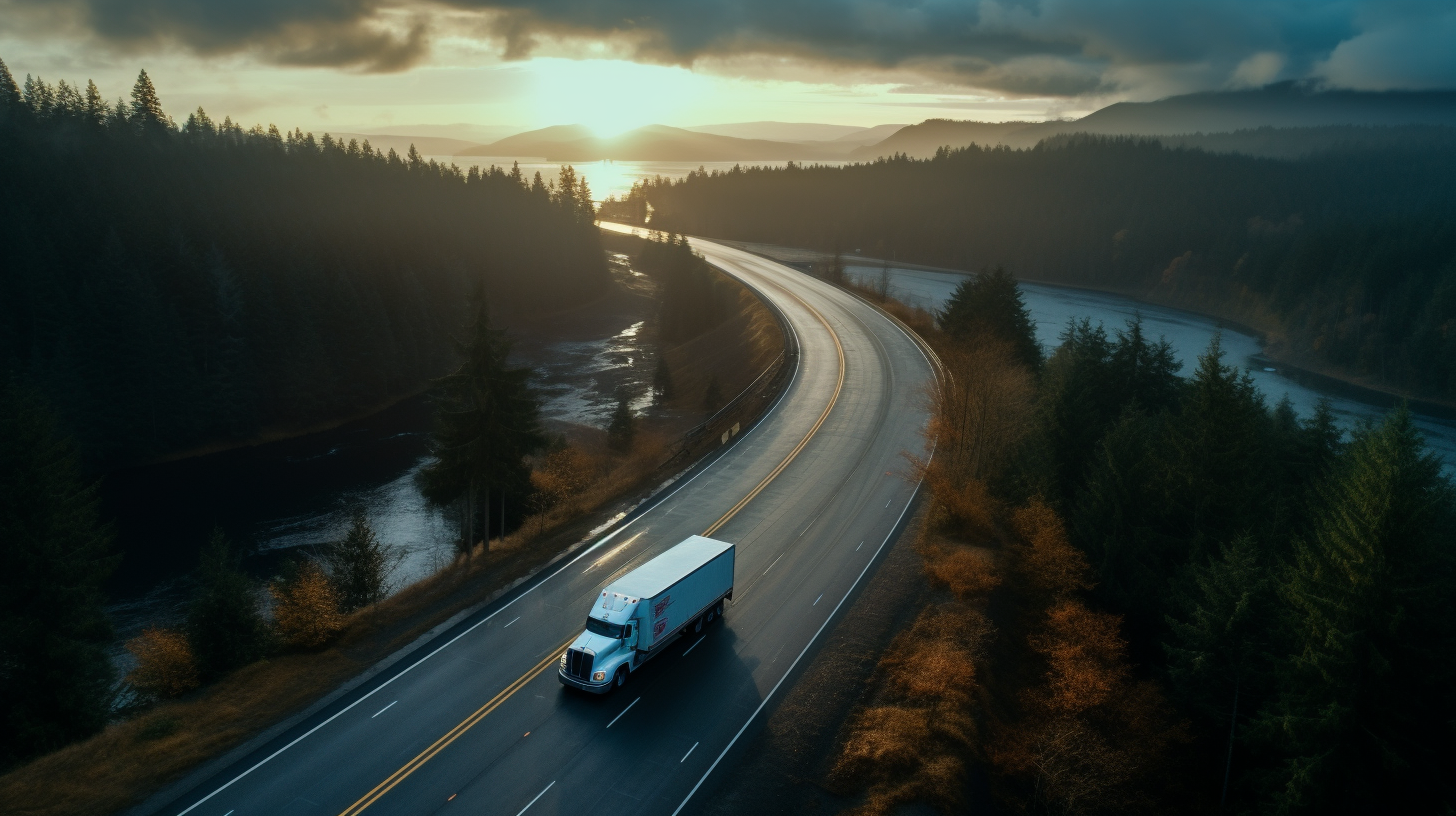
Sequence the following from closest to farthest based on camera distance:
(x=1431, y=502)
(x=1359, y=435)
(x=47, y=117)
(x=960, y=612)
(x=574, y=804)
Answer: (x=574, y=804) < (x=1431, y=502) < (x=960, y=612) < (x=1359, y=435) < (x=47, y=117)

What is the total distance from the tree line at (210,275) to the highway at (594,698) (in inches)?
674

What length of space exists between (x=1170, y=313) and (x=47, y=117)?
168 metres

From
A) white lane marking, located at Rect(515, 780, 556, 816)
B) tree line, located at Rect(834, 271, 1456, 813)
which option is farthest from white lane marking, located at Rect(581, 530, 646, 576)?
tree line, located at Rect(834, 271, 1456, 813)

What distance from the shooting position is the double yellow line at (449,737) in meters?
20.2

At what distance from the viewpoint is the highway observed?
20781mm

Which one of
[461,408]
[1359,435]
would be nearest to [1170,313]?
[1359,435]

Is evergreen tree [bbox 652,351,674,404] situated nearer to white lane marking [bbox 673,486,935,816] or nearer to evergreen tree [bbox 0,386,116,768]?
white lane marking [bbox 673,486,935,816]

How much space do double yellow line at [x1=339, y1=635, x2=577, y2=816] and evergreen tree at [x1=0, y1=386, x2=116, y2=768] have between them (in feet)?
48.2

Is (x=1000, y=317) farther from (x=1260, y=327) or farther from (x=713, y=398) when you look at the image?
(x=1260, y=327)

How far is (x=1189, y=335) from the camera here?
375 ft

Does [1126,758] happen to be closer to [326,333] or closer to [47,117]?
[326,333]

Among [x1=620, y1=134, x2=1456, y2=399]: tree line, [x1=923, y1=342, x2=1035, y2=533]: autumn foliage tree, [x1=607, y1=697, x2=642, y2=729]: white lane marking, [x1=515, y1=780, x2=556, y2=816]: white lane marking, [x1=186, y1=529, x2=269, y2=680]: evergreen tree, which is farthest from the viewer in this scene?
[x1=620, y1=134, x2=1456, y2=399]: tree line

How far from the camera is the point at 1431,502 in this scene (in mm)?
23641

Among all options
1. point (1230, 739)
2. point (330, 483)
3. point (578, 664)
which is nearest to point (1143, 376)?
point (1230, 739)
